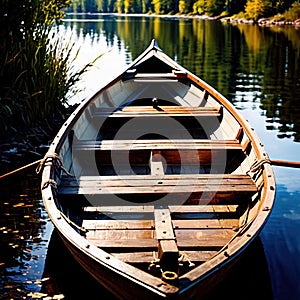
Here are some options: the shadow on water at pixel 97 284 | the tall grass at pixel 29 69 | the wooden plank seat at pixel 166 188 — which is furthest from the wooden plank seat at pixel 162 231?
the tall grass at pixel 29 69

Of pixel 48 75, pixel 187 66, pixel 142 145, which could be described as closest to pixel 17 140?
pixel 48 75

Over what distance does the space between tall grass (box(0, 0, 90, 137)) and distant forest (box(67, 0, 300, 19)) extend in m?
5.72

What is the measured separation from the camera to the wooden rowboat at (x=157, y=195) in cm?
340

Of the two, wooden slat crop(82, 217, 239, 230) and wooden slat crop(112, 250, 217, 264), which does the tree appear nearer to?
wooden slat crop(82, 217, 239, 230)

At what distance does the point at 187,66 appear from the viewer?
2023 cm

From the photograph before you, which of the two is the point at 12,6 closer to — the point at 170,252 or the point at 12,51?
the point at 12,51

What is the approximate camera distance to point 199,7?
262ft

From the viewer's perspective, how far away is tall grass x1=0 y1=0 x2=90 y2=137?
8016mm

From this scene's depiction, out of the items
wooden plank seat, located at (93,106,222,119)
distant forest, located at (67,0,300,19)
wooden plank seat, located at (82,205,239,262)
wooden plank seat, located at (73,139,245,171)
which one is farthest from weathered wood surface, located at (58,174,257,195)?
distant forest, located at (67,0,300,19)

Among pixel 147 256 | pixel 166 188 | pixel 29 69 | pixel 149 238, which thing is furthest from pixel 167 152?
pixel 29 69

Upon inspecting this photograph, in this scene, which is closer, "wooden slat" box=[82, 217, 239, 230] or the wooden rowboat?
the wooden rowboat

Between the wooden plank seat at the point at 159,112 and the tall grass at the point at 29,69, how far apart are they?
4.63 feet

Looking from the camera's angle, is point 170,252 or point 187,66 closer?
point 170,252

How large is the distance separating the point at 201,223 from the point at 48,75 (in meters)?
5.16
